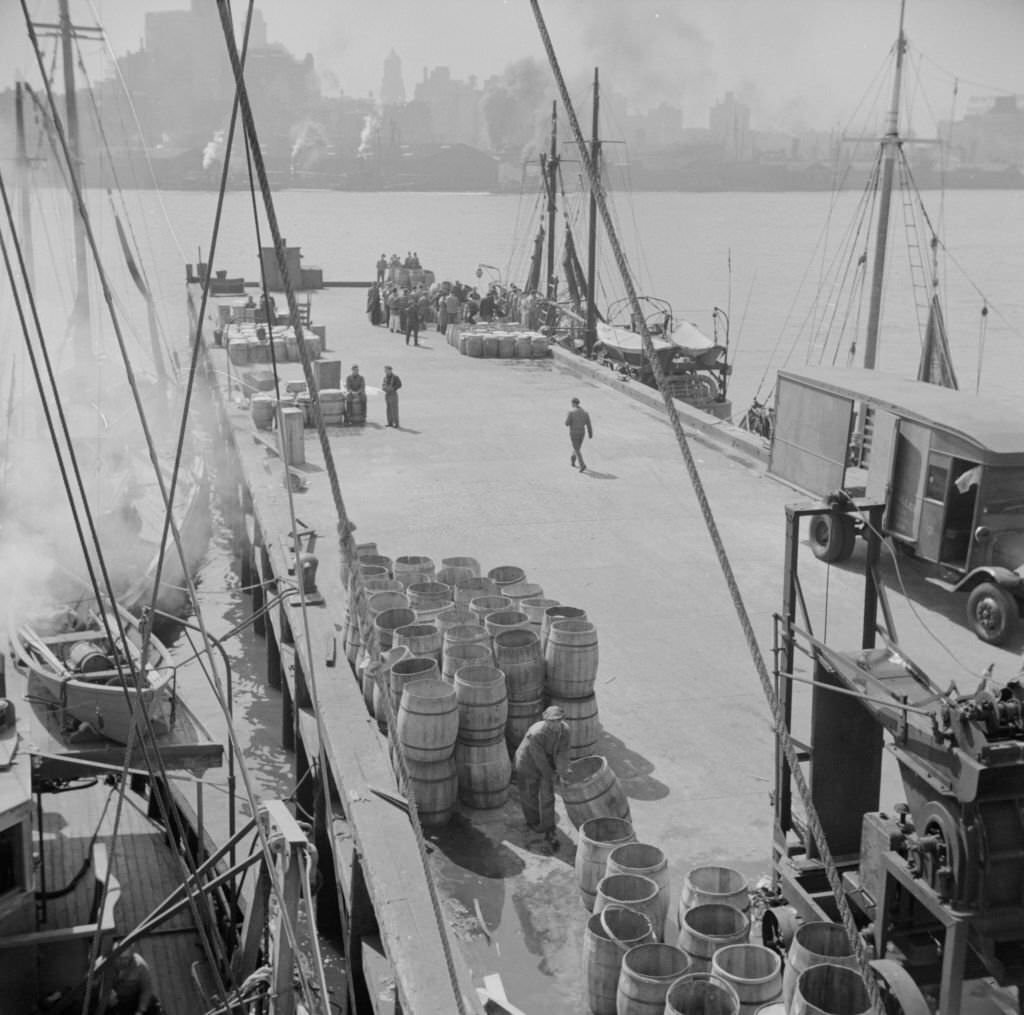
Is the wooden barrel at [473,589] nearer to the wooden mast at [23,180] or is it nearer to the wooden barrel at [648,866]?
the wooden barrel at [648,866]

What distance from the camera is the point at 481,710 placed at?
986cm

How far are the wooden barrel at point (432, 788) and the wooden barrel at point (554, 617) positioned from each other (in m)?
1.42

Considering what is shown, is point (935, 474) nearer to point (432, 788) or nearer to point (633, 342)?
point (432, 788)

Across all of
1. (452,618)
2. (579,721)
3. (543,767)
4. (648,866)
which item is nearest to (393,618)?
(452,618)

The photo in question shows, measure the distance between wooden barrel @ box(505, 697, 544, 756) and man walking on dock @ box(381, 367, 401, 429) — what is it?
14645mm

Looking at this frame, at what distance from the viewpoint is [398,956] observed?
7984 millimetres

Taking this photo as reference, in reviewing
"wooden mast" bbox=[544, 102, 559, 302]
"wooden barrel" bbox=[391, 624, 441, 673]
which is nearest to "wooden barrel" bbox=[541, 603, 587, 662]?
"wooden barrel" bbox=[391, 624, 441, 673]

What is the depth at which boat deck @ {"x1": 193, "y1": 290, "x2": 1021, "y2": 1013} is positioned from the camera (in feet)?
28.7

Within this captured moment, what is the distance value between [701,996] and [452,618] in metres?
5.16

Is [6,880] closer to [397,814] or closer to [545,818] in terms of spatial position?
[397,814]

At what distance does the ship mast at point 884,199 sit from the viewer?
94.5 feet

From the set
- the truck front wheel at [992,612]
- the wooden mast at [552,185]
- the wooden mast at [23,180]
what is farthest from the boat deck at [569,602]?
the wooden mast at [552,185]

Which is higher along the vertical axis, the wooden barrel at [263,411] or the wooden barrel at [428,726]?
the wooden barrel at [428,726]

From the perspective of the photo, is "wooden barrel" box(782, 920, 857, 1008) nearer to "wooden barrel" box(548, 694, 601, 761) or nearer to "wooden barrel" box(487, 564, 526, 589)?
"wooden barrel" box(548, 694, 601, 761)
